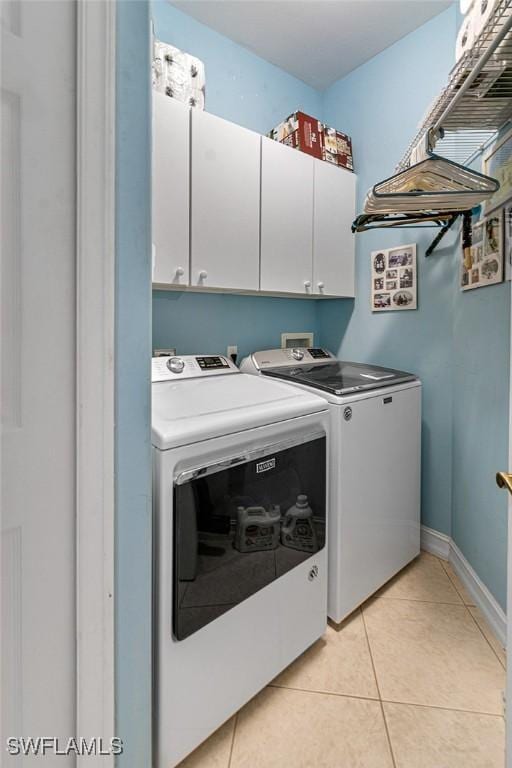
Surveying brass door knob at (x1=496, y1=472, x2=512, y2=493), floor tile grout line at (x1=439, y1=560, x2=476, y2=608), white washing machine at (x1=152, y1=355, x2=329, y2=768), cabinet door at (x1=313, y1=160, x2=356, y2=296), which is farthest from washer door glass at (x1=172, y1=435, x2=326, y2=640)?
cabinet door at (x1=313, y1=160, x2=356, y2=296)

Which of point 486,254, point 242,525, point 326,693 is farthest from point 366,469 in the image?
point 486,254

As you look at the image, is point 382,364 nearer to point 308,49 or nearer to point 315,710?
point 315,710

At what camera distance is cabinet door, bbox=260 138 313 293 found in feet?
6.40

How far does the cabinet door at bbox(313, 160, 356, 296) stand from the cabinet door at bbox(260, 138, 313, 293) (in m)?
0.06

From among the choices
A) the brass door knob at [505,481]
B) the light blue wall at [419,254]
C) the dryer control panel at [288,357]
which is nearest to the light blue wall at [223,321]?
the dryer control panel at [288,357]

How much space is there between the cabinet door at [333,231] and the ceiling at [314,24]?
709 millimetres

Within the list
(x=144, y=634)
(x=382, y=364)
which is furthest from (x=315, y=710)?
(x=382, y=364)

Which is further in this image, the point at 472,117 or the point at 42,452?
the point at 472,117

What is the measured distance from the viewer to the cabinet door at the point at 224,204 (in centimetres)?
169

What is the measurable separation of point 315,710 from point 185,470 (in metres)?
0.99

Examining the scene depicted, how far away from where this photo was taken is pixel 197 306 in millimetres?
2090

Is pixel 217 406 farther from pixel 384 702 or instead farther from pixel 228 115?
pixel 228 115

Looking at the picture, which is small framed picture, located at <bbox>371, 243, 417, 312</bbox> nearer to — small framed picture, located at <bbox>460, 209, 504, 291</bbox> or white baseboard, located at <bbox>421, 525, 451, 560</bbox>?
small framed picture, located at <bbox>460, 209, 504, 291</bbox>

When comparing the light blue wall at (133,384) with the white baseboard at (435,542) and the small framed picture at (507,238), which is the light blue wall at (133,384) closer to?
the small framed picture at (507,238)
